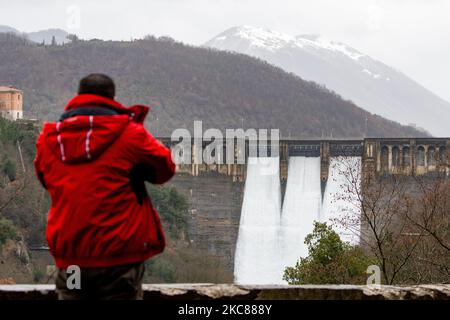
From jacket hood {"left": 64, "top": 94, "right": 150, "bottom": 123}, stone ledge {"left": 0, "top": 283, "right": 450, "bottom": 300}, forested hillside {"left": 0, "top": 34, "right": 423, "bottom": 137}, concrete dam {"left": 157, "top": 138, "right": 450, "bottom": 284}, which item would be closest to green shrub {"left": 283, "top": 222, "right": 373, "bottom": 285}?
stone ledge {"left": 0, "top": 283, "right": 450, "bottom": 300}

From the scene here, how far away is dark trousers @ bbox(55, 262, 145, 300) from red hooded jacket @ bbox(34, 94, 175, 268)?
0.14ft

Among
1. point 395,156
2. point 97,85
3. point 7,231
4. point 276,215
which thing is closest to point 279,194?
point 276,215

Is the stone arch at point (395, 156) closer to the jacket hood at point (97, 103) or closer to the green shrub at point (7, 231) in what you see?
the green shrub at point (7, 231)

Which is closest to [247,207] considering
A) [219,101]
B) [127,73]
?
[219,101]

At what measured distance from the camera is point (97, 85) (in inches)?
224

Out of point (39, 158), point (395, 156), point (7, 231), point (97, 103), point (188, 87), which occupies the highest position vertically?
point (188, 87)

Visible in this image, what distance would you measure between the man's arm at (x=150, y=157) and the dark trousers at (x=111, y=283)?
46 centimetres

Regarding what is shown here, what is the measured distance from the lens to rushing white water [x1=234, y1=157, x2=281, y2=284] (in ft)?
223

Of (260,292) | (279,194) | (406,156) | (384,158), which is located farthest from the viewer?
(279,194)

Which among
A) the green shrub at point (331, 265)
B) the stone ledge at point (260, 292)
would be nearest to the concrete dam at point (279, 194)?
the green shrub at point (331, 265)

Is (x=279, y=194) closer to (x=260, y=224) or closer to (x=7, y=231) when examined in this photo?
(x=260, y=224)

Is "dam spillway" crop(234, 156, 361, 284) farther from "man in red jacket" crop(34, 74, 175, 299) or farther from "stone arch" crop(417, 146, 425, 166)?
"man in red jacket" crop(34, 74, 175, 299)

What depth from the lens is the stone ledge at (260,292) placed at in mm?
6914

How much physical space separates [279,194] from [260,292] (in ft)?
204
